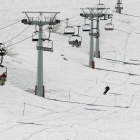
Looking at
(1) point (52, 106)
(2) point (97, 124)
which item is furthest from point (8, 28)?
(2) point (97, 124)

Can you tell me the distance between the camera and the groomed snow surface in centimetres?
1891

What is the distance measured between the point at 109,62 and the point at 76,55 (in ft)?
15.6

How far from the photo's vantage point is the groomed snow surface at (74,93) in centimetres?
1891

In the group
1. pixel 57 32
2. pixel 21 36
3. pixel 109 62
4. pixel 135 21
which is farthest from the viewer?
pixel 135 21

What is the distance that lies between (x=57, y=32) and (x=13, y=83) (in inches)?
1477

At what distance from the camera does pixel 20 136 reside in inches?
680

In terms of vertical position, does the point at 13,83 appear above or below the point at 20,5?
below

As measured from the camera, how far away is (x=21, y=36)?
215ft

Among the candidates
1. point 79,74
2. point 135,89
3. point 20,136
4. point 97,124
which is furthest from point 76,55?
point 20,136

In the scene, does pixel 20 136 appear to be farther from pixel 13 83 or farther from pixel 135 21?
pixel 135 21

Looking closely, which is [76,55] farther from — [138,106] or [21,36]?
[138,106]

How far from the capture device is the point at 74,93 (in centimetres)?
3362

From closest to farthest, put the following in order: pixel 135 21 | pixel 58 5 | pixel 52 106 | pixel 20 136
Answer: pixel 20 136 < pixel 52 106 < pixel 135 21 < pixel 58 5

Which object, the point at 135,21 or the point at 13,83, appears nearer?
the point at 13,83
